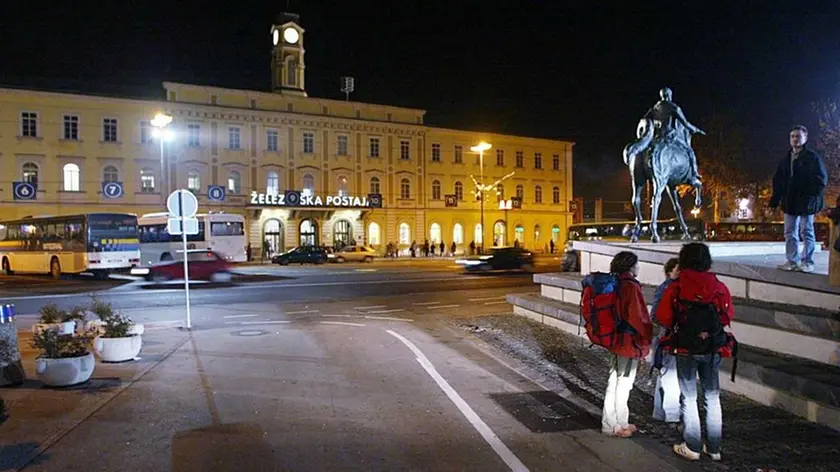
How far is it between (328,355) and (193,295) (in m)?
13.4

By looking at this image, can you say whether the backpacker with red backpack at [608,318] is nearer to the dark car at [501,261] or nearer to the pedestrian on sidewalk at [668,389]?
the pedestrian on sidewalk at [668,389]

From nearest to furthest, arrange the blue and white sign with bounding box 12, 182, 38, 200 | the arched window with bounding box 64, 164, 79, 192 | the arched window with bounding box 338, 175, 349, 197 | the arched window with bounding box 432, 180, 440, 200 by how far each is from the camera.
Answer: the blue and white sign with bounding box 12, 182, 38, 200 → the arched window with bounding box 64, 164, 79, 192 → the arched window with bounding box 338, 175, 349, 197 → the arched window with bounding box 432, 180, 440, 200

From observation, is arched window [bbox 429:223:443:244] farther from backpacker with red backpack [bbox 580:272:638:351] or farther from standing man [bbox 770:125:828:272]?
backpacker with red backpack [bbox 580:272:638:351]

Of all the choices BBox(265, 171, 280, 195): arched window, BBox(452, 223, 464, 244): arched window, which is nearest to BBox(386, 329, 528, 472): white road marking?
BBox(265, 171, 280, 195): arched window

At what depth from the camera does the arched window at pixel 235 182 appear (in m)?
57.5

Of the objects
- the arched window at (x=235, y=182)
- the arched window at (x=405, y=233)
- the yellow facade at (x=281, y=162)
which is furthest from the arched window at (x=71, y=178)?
the arched window at (x=405, y=233)

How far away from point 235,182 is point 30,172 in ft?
50.8

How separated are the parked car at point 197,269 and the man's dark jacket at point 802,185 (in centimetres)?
2403

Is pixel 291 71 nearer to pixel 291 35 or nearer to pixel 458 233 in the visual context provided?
pixel 291 35

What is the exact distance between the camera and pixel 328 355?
36.7 ft

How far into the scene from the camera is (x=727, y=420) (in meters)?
6.64

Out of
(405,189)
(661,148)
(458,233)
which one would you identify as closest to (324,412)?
(661,148)

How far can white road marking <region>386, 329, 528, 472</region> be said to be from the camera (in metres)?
5.75

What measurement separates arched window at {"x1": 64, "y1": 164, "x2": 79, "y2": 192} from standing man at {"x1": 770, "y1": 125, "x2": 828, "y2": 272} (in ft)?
177
